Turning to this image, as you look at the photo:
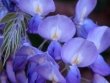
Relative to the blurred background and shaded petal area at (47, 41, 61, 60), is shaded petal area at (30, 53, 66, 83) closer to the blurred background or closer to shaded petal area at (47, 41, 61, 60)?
shaded petal area at (47, 41, 61, 60)

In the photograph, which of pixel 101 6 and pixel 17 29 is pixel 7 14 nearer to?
pixel 17 29

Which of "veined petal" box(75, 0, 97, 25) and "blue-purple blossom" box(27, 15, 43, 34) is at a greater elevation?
"veined petal" box(75, 0, 97, 25)

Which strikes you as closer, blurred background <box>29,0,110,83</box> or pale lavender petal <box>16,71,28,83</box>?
pale lavender petal <box>16,71,28,83</box>

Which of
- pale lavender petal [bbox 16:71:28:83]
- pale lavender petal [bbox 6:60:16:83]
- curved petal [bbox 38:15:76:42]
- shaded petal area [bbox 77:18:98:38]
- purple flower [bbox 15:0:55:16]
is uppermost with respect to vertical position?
purple flower [bbox 15:0:55:16]

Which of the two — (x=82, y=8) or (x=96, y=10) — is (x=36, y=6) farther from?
(x=96, y=10)

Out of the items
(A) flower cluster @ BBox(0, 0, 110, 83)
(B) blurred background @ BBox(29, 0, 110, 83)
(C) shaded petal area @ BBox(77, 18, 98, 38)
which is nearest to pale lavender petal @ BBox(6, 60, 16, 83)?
(A) flower cluster @ BBox(0, 0, 110, 83)
